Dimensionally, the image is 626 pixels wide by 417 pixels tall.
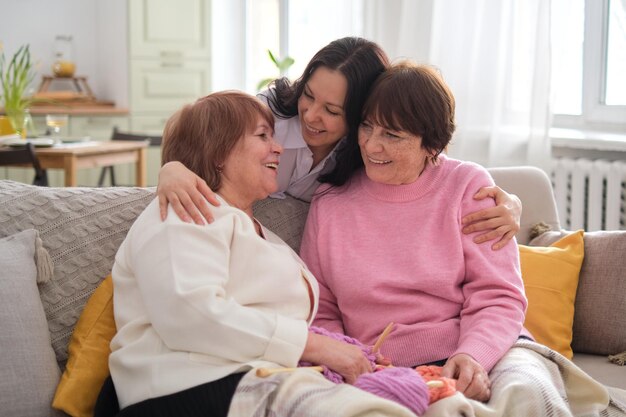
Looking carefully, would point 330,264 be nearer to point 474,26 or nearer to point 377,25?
point 474,26

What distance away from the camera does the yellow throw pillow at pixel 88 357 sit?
167cm

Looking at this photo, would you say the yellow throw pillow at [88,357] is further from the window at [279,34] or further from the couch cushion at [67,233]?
the window at [279,34]

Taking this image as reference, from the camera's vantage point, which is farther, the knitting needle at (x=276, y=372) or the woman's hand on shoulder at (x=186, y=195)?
the woman's hand on shoulder at (x=186, y=195)

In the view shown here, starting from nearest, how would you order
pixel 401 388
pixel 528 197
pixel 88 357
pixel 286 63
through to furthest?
pixel 401 388
pixel 88 357
pixel 528 197
pixel 286 63

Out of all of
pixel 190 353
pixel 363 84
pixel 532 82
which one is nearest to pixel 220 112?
pixel 363 84

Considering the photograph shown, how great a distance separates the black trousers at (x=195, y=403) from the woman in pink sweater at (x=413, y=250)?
471mm

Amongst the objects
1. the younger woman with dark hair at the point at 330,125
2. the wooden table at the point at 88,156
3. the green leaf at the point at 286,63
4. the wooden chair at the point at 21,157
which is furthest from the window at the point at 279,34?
the younger woman with dark hair at the point at 330,125

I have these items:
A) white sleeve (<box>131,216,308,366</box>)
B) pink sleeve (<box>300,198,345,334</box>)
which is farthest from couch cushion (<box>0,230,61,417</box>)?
pink sleeve (<box>300,198,345,334</box>)

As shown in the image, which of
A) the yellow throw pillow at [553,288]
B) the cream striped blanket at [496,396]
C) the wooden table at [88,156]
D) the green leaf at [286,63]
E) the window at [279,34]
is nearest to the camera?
the cream striped blanket at [496,396]

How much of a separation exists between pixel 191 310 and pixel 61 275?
1.49ft

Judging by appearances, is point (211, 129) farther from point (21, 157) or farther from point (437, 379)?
point (21, 157)

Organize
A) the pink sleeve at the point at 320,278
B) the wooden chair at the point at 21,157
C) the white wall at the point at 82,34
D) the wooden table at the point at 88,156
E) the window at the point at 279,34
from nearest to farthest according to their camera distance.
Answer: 1. the pink sleeve at the point at 320,278
2. the wooden chair at the point at 21,157
3. the wooden table at the point at 88,156
4. the window at the point at 279,34
5. the white wall at the point at 82,34

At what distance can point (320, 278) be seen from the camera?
2008 millimetres

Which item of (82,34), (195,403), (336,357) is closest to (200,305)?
(195,403)
